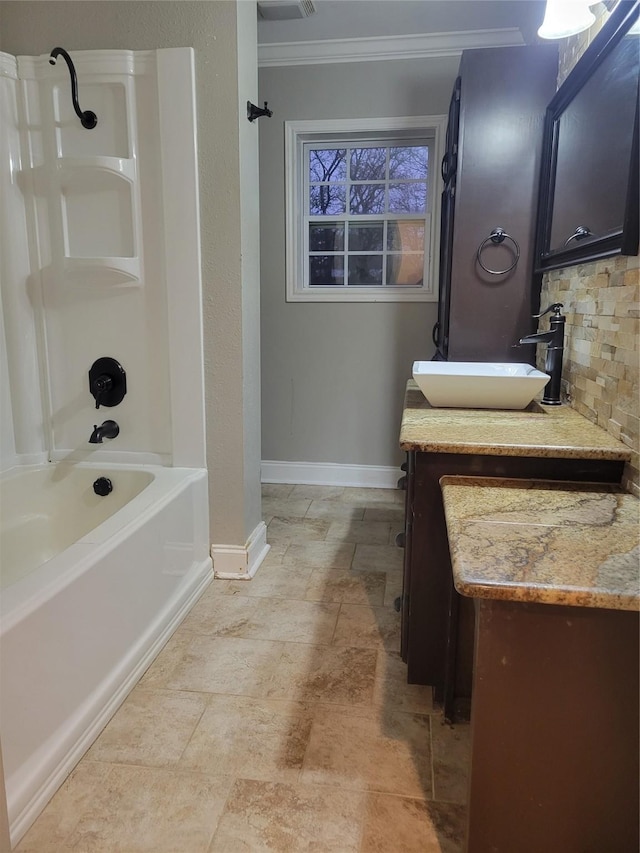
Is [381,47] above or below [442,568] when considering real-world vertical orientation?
above

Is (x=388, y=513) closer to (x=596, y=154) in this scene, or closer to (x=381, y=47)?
(x=596, y=154)

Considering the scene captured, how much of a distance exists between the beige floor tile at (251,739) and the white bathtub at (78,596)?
0.30 m

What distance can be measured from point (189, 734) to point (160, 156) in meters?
2.02

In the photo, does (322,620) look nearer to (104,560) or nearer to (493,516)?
(104,560)

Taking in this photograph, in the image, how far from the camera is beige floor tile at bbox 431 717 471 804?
1.39 metres

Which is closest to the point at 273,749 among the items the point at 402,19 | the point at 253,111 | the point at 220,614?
the point at 220,614

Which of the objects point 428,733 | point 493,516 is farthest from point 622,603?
point 428,733

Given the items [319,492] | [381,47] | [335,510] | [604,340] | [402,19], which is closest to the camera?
[604,340]

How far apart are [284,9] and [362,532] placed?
2.66m

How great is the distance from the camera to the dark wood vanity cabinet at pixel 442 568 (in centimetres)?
146

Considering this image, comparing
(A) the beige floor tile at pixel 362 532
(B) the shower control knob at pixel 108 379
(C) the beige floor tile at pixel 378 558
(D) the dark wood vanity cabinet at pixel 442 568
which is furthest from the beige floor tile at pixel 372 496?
(D) the dark wood vanity cabinet at pixel 442 568

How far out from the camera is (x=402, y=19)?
2.98 metres

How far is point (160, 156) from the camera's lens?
2.23m

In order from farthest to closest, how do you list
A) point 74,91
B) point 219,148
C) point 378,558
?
1. point 378,558
2. point 219,148
3. point 74,91
